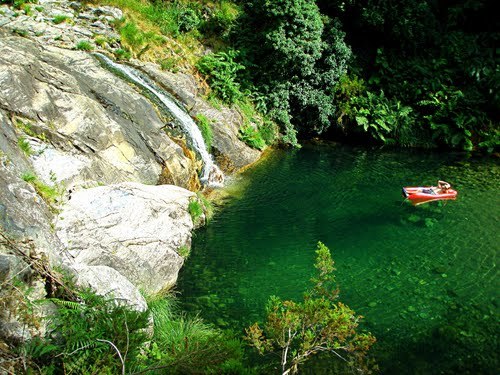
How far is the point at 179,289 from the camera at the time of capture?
29.1 ft

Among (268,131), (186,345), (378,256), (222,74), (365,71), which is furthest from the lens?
(365,71)

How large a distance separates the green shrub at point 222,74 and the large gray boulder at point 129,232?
8.10 metres

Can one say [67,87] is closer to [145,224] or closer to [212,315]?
[145,224]

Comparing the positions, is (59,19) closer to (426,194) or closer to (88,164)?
(88,164)

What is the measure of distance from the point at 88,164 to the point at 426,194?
9138 millimetres

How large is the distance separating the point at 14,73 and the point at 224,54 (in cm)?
912

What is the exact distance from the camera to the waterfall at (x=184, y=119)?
13.8m

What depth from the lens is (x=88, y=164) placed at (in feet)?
33.6

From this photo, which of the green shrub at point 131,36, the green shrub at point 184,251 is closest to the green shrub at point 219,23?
the green shrub at point 131,36

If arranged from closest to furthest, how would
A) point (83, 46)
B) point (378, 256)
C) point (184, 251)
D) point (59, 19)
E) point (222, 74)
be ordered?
point (184, 251), point (378, 256), point (83, 46), point (59, 19), point (222, 74)

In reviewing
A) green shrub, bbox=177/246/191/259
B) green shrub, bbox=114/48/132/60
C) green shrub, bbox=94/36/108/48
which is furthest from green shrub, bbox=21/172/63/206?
green shrub, bbox=94/36/108/48

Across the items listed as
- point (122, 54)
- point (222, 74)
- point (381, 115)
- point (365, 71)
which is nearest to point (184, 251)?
point (122, 54)

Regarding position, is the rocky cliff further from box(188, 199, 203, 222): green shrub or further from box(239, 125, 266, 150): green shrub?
box(239, 125, 266, 150): green shrub

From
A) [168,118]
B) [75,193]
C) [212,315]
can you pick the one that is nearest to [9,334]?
[212,315]
